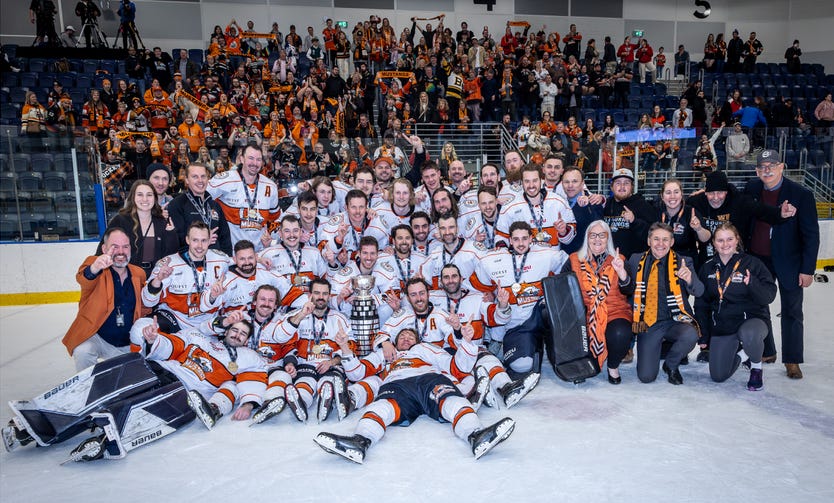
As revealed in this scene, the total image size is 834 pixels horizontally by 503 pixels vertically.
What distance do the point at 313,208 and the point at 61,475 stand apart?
2.78 m

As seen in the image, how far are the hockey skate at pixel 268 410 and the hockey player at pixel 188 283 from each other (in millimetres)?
1137

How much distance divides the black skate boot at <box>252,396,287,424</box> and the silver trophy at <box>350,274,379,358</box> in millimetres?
840

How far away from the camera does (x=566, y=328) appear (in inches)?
175

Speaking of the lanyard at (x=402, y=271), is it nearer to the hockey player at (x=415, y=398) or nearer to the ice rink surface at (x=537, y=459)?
the hockey player at (x=415, y=398)

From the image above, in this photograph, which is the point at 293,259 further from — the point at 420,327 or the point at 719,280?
the point at 719,280

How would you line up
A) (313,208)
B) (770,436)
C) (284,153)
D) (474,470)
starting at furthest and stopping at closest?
(284,153)
(313,208)
(770,436)
(474,470)

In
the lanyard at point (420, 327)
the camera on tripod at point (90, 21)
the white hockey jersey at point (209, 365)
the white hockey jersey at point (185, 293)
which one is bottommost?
the white hockey jersey at point (209, 365)

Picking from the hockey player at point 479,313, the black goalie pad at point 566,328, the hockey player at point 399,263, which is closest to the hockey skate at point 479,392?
the hockey player at point 479,313

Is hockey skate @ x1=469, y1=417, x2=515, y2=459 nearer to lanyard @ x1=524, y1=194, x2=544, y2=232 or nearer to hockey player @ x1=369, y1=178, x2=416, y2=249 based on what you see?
lanyard @ x1=524, y1=194, x2=544, y2=232

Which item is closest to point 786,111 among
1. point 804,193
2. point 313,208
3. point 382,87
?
point 382,87

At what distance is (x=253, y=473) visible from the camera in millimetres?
3145

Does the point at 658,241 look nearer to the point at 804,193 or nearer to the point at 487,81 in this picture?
the point at 804,193

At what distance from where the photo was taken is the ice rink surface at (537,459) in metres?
→ 2.92

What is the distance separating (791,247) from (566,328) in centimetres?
180
